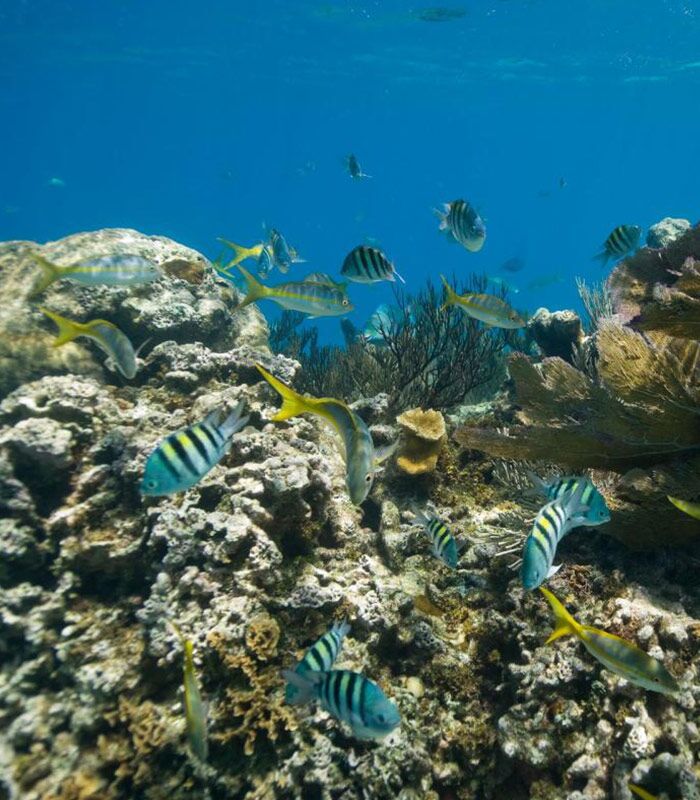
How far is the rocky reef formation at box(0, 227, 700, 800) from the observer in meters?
3.01

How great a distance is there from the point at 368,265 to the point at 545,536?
2.98m

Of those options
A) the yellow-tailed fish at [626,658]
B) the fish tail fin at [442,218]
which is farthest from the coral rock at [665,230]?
the yellow-tailed fish at [626,658]

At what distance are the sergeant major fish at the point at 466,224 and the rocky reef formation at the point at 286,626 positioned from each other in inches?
70.3

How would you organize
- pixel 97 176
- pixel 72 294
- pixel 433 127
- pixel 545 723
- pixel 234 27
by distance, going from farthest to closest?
pixel 97 176, pixel 433 127, pixel 234 27, pixel 72 294, pixel 545 723

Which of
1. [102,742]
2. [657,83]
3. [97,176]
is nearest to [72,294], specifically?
[102,742]

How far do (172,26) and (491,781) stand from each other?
4897 cm

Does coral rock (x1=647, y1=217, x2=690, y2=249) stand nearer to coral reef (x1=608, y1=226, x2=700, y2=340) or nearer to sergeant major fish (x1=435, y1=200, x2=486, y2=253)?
coral reef (x1=608, y1=226, x2=700, y2=340)

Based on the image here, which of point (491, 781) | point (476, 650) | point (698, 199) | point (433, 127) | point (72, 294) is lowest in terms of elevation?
point (491, 781)

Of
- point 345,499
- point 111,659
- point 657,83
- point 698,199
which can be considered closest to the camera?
point 111,659

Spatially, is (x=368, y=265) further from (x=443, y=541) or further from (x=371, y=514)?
(x=443, y=541)

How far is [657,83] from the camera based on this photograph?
46.8 meters

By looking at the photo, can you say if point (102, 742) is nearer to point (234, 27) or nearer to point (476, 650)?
point (476, 650)

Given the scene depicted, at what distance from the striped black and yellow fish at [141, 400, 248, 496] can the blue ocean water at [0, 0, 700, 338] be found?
8.04 meters

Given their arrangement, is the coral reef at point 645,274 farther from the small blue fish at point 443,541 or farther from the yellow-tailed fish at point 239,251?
the yellow-tailed fish at point 239,251
